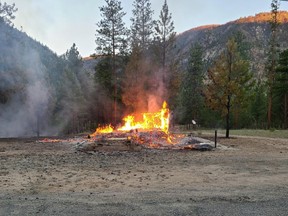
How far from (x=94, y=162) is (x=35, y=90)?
1211 inches

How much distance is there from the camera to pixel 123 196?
838 cm

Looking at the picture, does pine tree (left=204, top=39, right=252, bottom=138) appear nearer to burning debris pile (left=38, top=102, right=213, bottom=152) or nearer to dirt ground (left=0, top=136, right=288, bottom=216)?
burning debris pile (left=38, top=102, right=213, bottom=152)

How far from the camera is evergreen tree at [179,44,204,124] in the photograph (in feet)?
203

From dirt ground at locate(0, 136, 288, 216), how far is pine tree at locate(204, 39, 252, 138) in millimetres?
12640

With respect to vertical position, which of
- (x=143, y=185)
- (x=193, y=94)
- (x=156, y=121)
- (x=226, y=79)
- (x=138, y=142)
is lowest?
(x=143, y=185)

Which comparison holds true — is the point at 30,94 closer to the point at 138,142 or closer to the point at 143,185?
the point at 138,142

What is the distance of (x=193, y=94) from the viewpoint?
62.3 meters

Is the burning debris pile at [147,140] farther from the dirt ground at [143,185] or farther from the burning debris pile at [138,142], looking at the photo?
the dirt ground at [143,185]

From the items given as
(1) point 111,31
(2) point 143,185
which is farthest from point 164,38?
(2) point 143,185

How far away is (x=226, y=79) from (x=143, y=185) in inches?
820

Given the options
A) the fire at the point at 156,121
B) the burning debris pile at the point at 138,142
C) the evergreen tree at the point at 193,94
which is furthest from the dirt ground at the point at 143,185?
the evergreen tree at the point at 193,94

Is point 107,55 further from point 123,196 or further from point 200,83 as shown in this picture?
point 123,196

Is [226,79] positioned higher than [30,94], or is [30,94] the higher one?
[226,79]

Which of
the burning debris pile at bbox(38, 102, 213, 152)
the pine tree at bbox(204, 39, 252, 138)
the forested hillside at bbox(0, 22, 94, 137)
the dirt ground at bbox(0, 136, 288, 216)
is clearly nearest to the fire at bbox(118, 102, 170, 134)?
the pine tree at bbox(204, 39, 252, 138)
